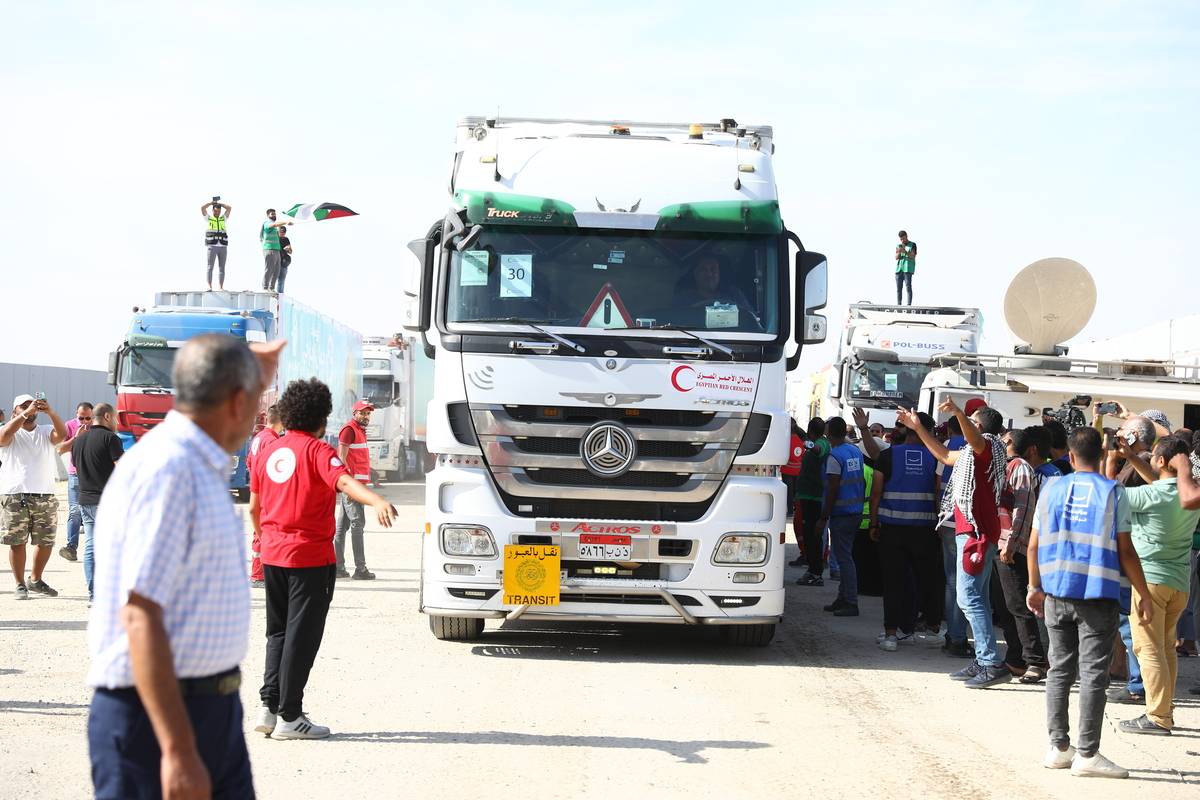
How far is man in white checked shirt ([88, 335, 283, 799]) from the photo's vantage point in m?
3.22

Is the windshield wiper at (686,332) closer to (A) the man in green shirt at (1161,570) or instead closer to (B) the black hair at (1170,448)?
(A) the man in green shirt at (1161,570)

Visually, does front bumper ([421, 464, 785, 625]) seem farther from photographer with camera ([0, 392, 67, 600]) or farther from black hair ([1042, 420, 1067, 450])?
photographer with camera ([0, 392, 67, 600])

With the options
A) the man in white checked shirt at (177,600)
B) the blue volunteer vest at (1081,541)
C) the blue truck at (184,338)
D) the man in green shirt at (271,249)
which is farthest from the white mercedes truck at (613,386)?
the man in green shirt at (271,249)

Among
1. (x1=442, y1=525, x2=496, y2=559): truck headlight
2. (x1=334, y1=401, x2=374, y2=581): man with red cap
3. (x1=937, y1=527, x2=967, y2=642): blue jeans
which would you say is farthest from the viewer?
(x1=334, y1=401, x2=374, y2=581): man with red cap

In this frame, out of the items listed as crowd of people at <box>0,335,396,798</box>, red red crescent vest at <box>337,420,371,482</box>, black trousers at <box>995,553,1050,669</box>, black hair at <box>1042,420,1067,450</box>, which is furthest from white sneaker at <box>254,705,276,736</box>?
red red crescent vest at <box>337,420,371,482</box>

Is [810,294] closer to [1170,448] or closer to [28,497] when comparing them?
[1170,448]

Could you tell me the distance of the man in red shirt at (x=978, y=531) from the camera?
30.3ft

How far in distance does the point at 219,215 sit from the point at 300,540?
2216cm

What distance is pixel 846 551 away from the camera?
12859 millimetres

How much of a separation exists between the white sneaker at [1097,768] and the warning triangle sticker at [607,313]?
4399 mm

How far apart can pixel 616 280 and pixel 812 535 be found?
7.13m

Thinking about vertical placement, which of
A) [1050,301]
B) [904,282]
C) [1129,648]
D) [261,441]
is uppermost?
[904,282]

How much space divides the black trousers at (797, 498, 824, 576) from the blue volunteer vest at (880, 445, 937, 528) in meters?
4.79

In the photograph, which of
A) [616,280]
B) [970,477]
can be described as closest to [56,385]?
[616,280]
